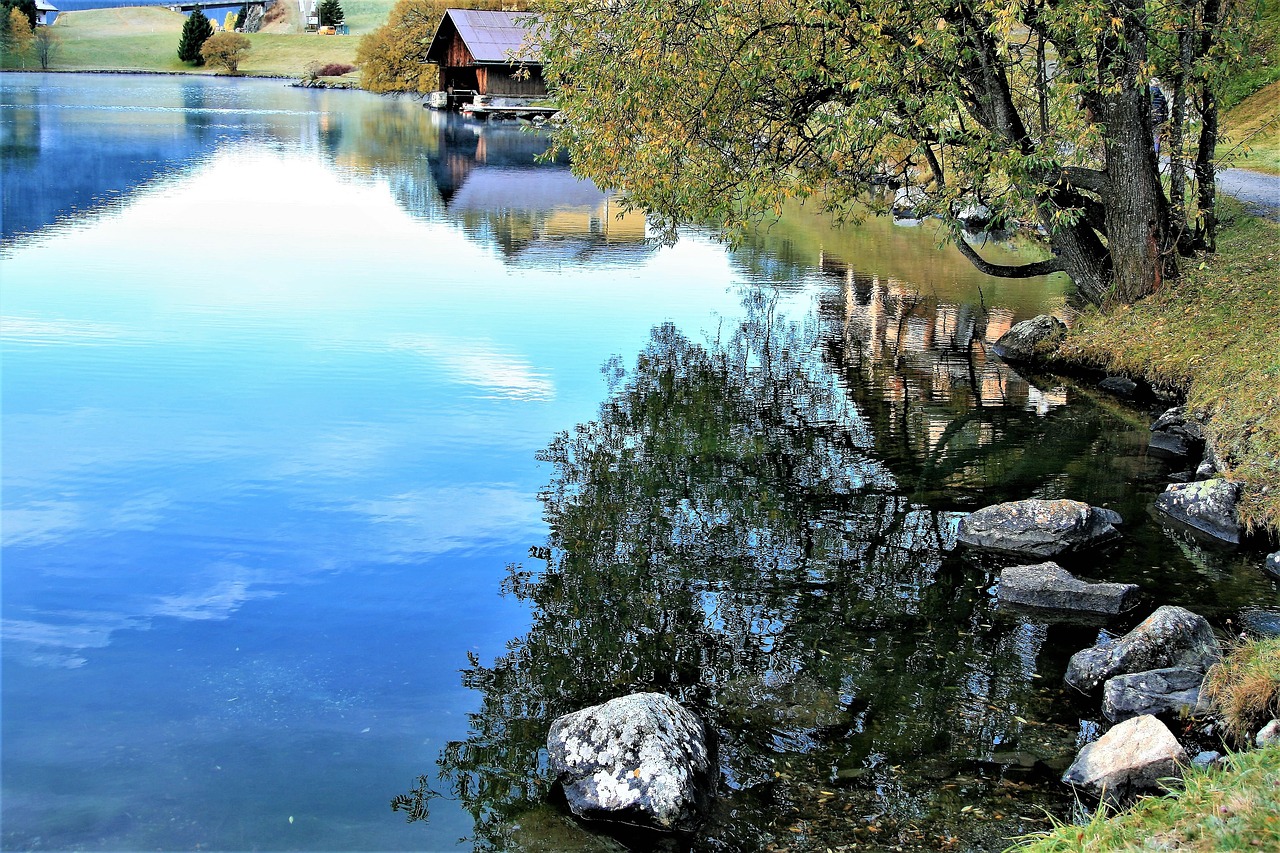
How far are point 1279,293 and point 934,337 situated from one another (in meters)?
6.55

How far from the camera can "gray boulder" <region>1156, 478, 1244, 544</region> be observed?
482 inches

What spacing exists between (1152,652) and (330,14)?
174 meters

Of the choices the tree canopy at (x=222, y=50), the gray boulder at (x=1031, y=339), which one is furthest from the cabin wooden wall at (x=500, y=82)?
the tree canopy at (x=222, y=50)

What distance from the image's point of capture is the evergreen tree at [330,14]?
161125mm

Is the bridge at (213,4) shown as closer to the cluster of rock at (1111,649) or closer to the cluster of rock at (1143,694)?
the cluster of rock at (1111,649)

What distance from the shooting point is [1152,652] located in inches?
354

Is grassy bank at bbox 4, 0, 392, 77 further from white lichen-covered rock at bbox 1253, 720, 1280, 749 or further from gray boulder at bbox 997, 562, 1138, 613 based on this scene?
white lichen-covered rock at bbox 1253, 720, 1280, 749

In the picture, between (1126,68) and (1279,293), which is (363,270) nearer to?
(1126,68)

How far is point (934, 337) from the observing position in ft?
73.2

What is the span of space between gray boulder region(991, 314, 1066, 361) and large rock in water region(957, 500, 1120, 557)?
9008 mm

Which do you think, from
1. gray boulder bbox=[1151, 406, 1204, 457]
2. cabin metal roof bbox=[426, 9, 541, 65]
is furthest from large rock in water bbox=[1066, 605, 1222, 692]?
cabin metal roof bbox=[426, 9, 541, 65]

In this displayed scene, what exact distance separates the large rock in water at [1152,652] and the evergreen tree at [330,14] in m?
172

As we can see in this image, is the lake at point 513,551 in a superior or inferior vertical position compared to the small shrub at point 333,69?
inferior

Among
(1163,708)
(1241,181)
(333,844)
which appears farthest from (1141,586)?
(1241,181)
